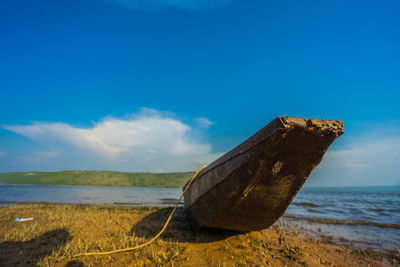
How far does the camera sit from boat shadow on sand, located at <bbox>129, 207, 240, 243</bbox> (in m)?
5.18

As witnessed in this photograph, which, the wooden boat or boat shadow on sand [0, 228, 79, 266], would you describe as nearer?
the wooden boat

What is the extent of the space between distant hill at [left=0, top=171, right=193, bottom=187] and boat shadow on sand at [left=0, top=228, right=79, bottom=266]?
240 feet

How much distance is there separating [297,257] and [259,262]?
998mm

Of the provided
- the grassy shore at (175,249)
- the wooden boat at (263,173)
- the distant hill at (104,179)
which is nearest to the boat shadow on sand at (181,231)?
the grassy shore at (175,249)

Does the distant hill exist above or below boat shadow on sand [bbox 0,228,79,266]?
below

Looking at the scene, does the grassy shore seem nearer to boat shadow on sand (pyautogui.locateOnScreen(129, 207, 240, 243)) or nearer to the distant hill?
boat shadow on sand (pyautogui.locateOnScreen(129, 207, 240, 243))

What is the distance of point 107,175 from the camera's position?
86.6 m

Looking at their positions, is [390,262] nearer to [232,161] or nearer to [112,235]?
[232,161]

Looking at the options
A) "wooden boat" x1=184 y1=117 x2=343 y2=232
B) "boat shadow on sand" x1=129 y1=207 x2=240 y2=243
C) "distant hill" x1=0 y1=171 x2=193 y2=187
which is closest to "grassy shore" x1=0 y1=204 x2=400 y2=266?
"boat shadow on sand" x1=129 y1=207 x2=240 y2=243

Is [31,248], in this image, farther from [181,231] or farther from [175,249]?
[181,231]

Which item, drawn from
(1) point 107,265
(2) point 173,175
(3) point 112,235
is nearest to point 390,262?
(1) point 107,265

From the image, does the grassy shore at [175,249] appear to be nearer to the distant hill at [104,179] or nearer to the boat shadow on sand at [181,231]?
the boat shadow on sand at [181,231]

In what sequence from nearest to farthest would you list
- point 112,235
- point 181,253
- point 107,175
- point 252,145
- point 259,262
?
point 252,145, point 259,262, point 181,253, point 112,235, point 107,175

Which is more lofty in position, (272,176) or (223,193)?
(272,176)
